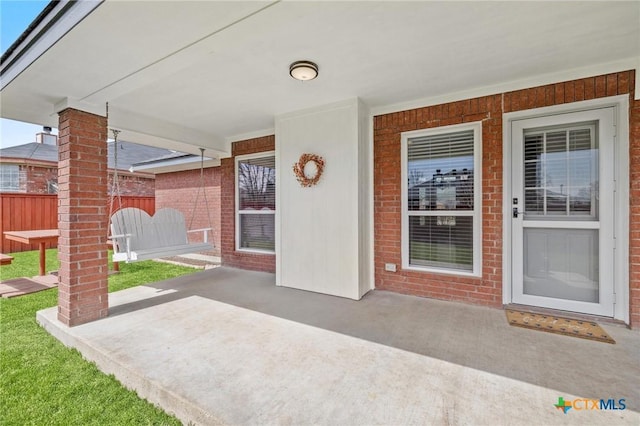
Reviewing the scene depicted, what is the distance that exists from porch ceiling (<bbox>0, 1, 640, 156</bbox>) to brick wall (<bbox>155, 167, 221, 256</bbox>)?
363 centimetres

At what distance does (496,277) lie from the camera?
3.62 m

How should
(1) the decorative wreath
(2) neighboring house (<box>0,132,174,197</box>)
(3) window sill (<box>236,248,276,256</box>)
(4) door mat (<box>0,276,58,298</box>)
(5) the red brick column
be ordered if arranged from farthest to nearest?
(2) neighboring house (<box>0,132,174,197</box>) → (3) window sill (<box>236,248,276,256</box>) → (4) door mat (<box>0,276,58,298</box>) → (1) the decorative wreath → (5) the red brick column

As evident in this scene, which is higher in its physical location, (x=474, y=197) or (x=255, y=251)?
(x=474, y=197)

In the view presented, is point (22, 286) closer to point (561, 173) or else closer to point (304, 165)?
point (304, 165)

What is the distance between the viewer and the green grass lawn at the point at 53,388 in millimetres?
1929

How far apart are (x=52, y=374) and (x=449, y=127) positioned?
510 centimetres

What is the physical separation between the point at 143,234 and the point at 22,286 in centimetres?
243

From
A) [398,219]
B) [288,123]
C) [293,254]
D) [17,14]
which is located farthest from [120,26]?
[398,219]

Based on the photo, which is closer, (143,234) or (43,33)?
(43,33)

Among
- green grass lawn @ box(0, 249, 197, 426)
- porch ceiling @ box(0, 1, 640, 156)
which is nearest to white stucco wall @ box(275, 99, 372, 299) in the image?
porch ceiling @ box(0, 1, 640, 156)

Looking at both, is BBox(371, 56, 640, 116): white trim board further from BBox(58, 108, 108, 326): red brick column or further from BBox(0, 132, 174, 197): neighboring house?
BBox(0, 132, 174, 197): neighboring house

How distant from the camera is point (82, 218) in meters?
3.28

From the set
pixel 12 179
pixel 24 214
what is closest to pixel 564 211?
pixel 24 214

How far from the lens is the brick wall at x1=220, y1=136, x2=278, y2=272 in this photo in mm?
5855
